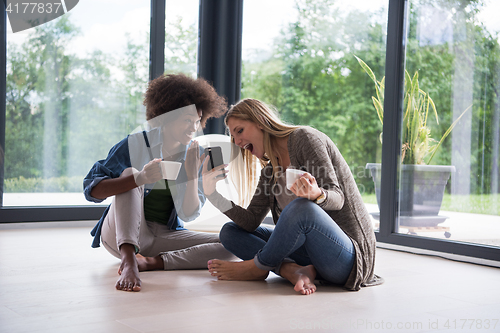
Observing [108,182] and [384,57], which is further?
[384,57]

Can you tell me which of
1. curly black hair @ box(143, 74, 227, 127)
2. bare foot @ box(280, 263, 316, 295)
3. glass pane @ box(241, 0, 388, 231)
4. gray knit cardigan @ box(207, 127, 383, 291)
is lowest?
bare foot @ box(280, 263, 316, 295)

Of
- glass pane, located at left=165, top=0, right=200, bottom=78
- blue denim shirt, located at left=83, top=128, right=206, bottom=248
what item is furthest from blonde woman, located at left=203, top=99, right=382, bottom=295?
glass pane, located at left=165, top=0, right=200, bottom=78

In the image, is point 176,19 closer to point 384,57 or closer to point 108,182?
point 384,57

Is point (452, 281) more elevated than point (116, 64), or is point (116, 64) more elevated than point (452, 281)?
point (116, 64)

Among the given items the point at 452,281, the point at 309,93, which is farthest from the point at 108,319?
the point at 309,93

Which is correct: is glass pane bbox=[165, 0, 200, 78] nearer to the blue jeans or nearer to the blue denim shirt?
the blue denim shirt

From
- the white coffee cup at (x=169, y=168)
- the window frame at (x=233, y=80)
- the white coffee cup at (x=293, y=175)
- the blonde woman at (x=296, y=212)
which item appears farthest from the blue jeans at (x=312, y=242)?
the window frame at (x=233, y=80)

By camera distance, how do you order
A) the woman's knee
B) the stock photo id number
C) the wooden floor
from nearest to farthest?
the wooden floor
the woman's knee
the stock photo id number

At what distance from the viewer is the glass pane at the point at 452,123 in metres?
2.28

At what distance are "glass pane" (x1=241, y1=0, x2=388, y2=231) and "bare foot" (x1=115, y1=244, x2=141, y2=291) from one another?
5.32 ft

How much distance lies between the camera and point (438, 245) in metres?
2.42

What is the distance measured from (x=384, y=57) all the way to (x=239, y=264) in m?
1.70

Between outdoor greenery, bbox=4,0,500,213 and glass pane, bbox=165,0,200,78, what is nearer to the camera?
outdoor greenery, bbox=4,0,500,213

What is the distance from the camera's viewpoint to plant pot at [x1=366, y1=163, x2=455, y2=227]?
251 cm
